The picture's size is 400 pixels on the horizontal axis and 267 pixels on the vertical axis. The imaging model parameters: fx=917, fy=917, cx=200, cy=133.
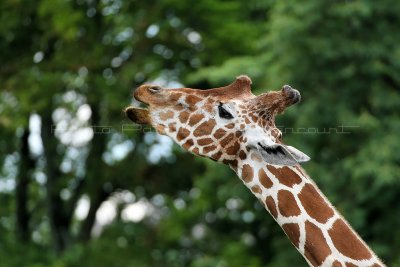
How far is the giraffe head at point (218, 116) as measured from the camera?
4.91 m

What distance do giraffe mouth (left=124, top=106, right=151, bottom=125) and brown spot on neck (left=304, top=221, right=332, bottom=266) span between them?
1047 millimetres

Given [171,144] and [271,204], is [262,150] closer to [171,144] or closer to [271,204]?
[271,204]

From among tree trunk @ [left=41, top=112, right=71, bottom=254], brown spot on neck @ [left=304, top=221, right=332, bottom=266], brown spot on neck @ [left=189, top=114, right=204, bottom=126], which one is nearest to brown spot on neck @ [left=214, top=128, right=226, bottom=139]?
brown spot on neck @ [left=189, top=114, right=204, bottom=126]

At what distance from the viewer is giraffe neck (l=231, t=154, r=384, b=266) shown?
15.1 feet

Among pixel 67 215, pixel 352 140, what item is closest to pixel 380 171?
pixel 352 140

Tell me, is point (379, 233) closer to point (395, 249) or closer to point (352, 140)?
point (395, 249)

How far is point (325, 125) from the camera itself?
13.6 metres

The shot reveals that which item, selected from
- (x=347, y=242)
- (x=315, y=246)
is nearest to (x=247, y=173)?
(x=315, y=246)

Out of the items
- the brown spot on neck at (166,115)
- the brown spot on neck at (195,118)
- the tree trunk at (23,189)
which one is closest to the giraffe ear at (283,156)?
the brown spot on neck at (195,118)

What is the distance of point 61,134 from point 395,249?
8187mm

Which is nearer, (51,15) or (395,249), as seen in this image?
(395,249)

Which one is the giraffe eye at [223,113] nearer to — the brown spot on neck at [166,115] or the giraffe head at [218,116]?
the giraffe head at [218,116]

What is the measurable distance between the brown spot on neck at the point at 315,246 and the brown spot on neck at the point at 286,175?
0.23 metres

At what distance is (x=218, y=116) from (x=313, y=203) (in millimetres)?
711
